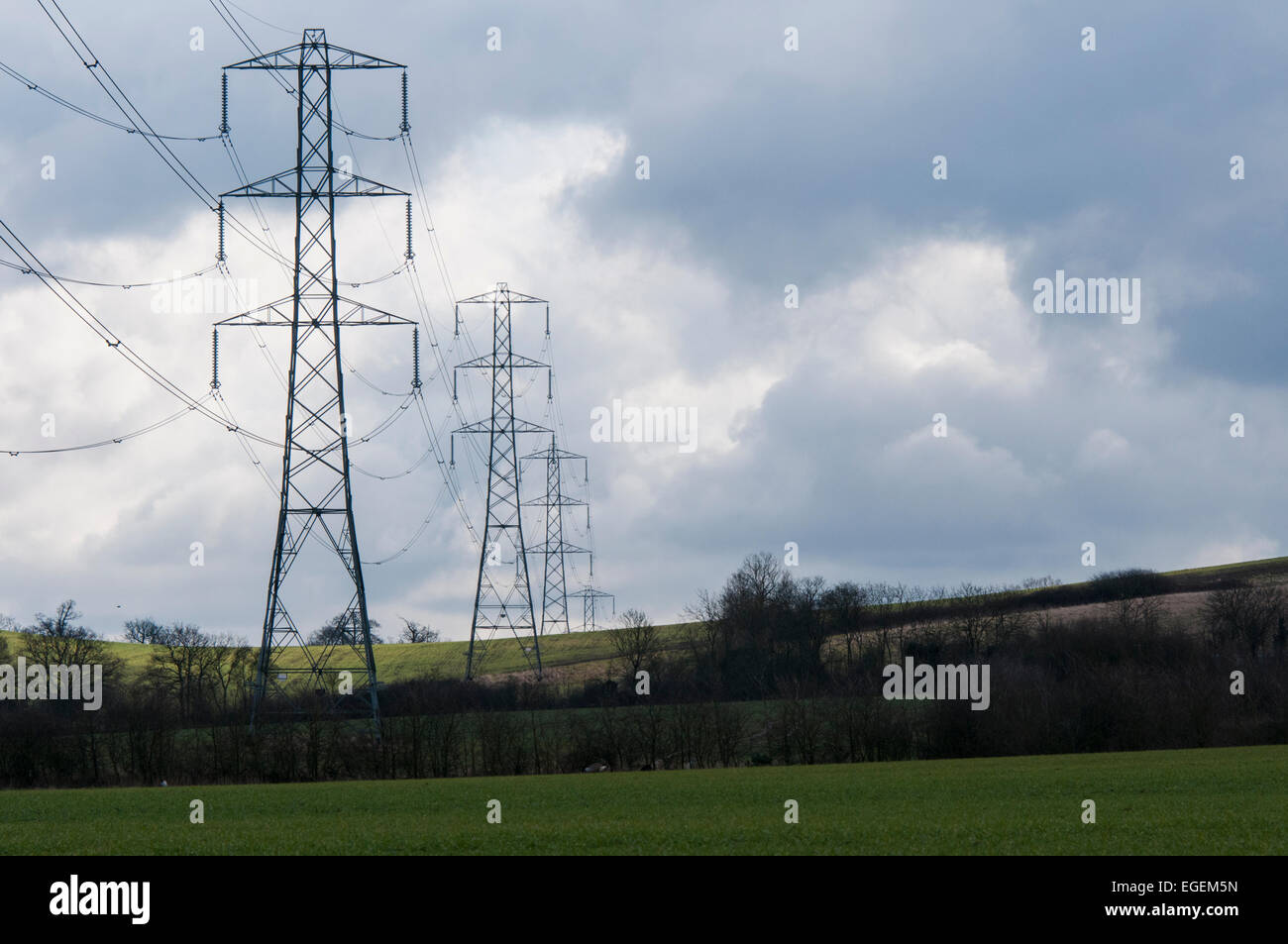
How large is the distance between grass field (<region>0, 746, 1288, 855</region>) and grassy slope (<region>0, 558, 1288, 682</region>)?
239 feet

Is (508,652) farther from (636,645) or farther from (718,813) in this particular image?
(718,813)

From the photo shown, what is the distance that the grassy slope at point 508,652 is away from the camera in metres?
140

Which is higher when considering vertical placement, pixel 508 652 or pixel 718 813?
pixel 508 652

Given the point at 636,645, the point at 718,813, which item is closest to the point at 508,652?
the point at 636,645

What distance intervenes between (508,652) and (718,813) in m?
112

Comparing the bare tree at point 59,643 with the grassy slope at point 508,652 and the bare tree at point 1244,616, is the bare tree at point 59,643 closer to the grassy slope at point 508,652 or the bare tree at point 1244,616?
the grassy slope at point 508,652

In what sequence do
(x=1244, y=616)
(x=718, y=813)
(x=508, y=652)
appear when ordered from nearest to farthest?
(x=718, y=813) < (x=1244, y=616) < (x=508, y=652)

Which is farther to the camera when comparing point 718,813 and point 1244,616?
point 1244,616

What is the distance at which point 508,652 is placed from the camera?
14912 centimetres

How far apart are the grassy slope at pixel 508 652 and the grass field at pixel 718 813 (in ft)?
239

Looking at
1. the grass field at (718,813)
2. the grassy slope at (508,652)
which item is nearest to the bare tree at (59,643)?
the grassy slope at (508,652)
